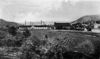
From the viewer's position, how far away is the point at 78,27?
3091 inches

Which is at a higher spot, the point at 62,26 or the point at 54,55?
the point at 62,26

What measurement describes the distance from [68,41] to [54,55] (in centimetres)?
993

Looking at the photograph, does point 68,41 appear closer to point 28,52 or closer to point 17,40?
point 28,52

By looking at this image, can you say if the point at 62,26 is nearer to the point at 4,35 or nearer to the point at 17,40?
the point at 17,40

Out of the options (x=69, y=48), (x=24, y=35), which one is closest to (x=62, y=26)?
(x=24, y=35)

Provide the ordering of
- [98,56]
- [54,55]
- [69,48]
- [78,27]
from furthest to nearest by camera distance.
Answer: [78,27] < [69,48] < [98,56] < [54,55]

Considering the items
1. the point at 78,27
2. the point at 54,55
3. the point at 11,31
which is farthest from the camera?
the point at 11,31

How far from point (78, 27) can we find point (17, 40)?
95.0 ft

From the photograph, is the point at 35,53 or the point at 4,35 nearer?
the point at 35,53

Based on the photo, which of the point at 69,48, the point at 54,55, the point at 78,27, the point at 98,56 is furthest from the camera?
the point at 78,27

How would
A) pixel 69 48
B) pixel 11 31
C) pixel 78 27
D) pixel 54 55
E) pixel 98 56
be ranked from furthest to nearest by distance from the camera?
pixel 11 31 < pixel 78 27 < pixel 69 48 < pixel 98 56 < pixel 54 55

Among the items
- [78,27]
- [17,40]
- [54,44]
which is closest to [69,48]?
[54,44]

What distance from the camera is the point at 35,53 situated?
44.7 meters

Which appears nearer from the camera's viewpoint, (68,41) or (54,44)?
(54,44)
